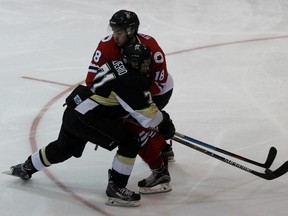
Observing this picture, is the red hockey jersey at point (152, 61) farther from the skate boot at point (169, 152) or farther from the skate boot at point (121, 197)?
the skate boot at point (121, 197)

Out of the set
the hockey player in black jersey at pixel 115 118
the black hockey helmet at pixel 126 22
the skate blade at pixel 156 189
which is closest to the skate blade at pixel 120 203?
the hockey player in black jersey at pixel 115 118

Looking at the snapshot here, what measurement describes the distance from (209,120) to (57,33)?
233 cm

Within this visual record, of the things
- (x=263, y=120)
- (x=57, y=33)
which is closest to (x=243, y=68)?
(x=263, y=120)

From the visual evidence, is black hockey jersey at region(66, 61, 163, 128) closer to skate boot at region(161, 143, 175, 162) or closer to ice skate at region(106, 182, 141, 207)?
ice skate at region(106, 182, 141, 207)

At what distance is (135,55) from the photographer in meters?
2.53

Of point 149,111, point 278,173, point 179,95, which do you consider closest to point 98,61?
point 149,111

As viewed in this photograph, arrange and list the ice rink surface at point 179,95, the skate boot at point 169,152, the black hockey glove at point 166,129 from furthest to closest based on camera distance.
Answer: the skate boot at point 169,152 < the ice rink surface at point 179,95 < the black hockey glove at point 166,129

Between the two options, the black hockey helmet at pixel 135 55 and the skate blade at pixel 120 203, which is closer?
the black hockey helmet at pixel 135 55

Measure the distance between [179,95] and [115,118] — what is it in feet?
4.91

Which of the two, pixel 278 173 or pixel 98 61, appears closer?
pixel 98 61

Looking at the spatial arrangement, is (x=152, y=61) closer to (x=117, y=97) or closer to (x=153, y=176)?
(x=117, y=97)

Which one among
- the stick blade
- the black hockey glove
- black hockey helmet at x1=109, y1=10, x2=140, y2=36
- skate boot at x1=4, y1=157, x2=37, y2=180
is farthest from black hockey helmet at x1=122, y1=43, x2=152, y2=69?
the stick blade

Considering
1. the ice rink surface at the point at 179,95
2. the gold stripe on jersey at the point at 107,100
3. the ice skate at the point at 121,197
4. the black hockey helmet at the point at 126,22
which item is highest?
the black hockey helmet at the point at 126,22

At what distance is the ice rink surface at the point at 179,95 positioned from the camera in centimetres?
287
